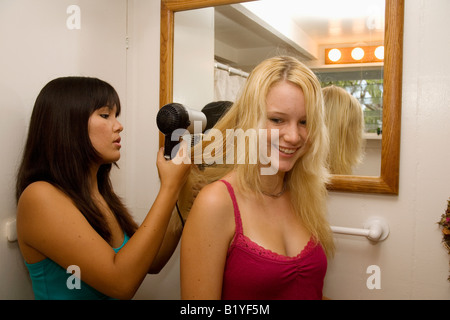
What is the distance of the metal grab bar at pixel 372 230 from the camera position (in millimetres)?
1070

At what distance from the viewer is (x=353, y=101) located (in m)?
1.12

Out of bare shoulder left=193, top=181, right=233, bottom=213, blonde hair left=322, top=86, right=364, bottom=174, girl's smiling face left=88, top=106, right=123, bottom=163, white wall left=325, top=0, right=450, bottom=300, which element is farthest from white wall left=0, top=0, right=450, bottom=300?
bare shoulder left=193, top=181, right=233, bottom=213

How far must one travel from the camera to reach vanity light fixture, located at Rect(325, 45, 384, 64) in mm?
1079

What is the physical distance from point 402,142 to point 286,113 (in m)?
0.43

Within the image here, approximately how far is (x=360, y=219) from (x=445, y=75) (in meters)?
0.48

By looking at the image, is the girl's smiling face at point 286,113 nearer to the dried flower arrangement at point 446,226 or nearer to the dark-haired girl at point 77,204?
the dark-haired girl at point 77,204

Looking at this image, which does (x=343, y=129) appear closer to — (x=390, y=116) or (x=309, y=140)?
(x=390, y=116)

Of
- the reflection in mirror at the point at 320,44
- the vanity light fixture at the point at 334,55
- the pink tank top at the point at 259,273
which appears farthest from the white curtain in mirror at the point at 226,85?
the pink tank top at the point at 259,273

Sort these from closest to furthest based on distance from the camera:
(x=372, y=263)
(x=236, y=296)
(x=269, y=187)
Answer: (x=236, y=296)
(x=269, y=187)
(x=372, y=263)

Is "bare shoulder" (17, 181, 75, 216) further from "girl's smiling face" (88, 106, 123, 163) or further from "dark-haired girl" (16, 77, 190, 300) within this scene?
"girl's smiling face" (88, 106, 123, 163)

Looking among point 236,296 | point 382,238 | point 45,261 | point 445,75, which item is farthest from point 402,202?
point 45,261

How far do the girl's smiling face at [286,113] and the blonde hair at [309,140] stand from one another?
0.01 meters
